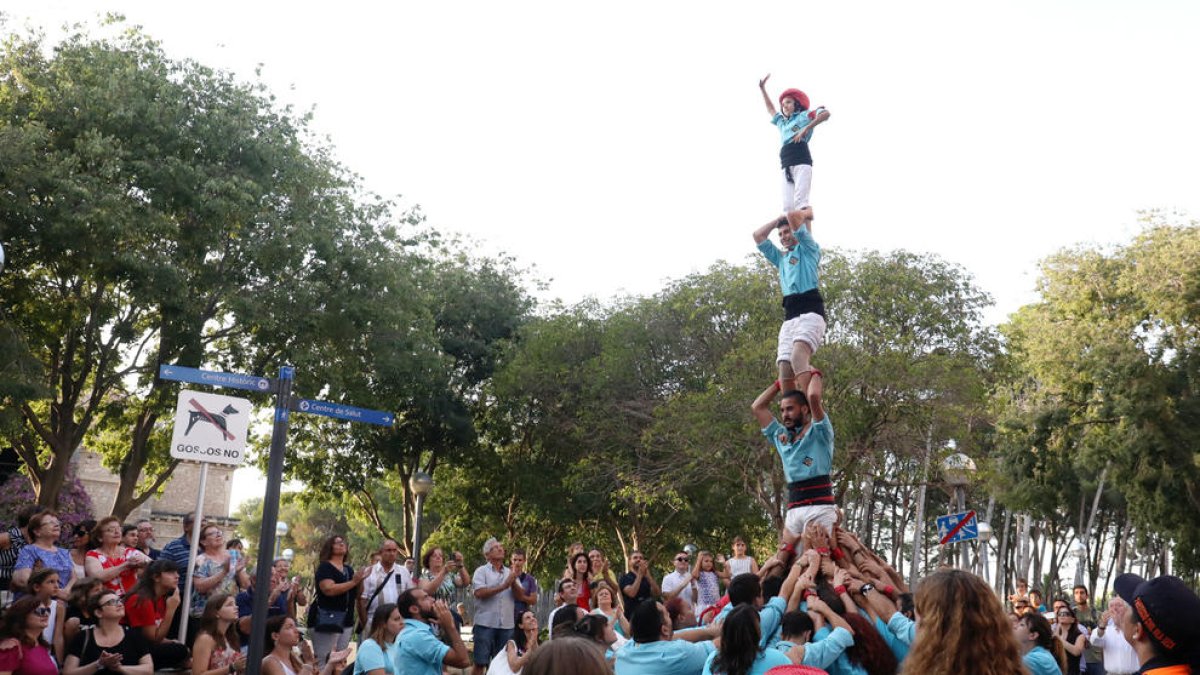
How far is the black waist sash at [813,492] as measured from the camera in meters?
10.3

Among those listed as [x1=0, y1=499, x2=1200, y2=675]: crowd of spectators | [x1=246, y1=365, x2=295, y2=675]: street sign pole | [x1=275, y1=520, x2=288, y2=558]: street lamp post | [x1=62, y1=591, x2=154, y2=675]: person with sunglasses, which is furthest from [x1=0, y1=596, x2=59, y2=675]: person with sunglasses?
[x1=275, y1=520, x2=288, y2=558]: street lamp post

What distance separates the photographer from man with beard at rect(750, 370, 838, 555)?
10203mm

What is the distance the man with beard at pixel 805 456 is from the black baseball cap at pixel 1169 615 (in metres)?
5.90

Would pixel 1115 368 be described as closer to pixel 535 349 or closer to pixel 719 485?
pixel 719 485

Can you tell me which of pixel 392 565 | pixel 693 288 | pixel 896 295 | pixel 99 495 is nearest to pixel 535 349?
pixel 693 288

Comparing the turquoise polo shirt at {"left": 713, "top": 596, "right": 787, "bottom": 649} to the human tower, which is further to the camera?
the human tower

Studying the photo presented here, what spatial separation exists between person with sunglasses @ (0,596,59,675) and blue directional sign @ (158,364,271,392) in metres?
2.63

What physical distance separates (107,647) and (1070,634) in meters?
10.4

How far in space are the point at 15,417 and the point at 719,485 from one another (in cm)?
1843

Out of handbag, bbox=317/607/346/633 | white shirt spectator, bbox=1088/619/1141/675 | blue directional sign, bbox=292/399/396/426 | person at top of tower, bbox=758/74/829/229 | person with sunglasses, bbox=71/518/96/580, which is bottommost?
white shirt spectator, bbox=1088/619/1141/675

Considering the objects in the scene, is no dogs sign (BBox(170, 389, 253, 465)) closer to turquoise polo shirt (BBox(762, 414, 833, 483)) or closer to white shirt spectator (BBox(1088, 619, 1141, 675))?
turquoise polo shirt (BBox(762, 414, 833, 483))

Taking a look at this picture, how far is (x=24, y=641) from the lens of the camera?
793cm

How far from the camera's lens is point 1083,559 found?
4066 cm

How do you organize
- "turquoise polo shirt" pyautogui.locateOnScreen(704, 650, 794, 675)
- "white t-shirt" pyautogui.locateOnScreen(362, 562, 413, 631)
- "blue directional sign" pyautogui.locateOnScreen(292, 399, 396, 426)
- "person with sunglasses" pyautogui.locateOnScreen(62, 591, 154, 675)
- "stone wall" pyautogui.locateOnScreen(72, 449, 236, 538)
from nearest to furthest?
"turquoise polo shirt" pyautogui.locateOnScreen(704, 650, 794, 675) < "person with sunglasses" pyautogui.locateOnScreen(62, 591, 154, 675) < "blue directional sign" pyautogui.locateOnScreen(292, 399, 396, 426) < "white t-shirt" pyautogui.locateOnScreen(362, 562, 413, 631) < "stone wall" pyautogui.locateOnScreen(72, 449, 236, 538)
